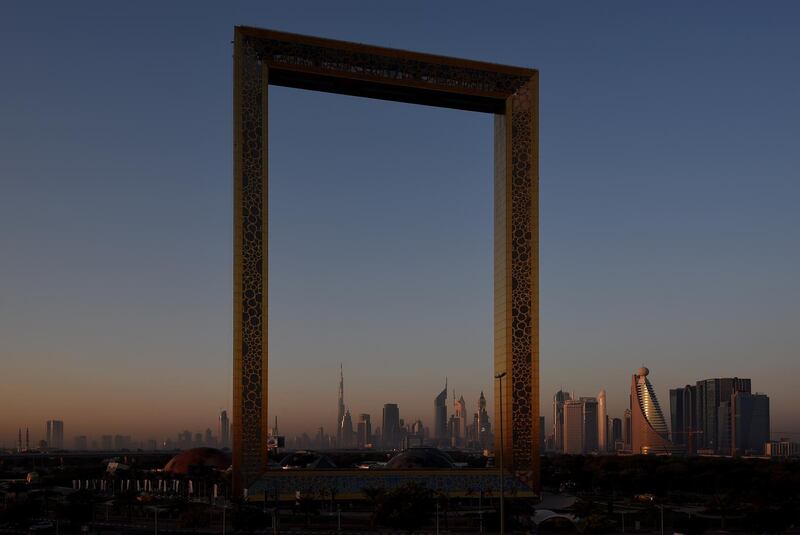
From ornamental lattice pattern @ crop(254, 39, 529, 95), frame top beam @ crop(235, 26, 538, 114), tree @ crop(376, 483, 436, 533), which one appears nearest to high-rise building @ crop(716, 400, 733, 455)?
frame top beam @ crop(235, 26, 538, 114)

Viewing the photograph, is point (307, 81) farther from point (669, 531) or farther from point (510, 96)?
point (669, 531)

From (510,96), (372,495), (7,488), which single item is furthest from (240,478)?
(7,488)

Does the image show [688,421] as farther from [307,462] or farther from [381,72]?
[381,72]

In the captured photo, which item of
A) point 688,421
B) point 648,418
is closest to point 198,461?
point 648,418

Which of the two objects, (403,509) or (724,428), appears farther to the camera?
→ (724,428)

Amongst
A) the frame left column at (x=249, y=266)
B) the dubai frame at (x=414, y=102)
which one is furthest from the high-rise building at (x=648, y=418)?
the frame left column at (x=249, y=266)

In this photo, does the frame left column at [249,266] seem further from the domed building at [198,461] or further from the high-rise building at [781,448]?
the high-rise building at [781,448]
